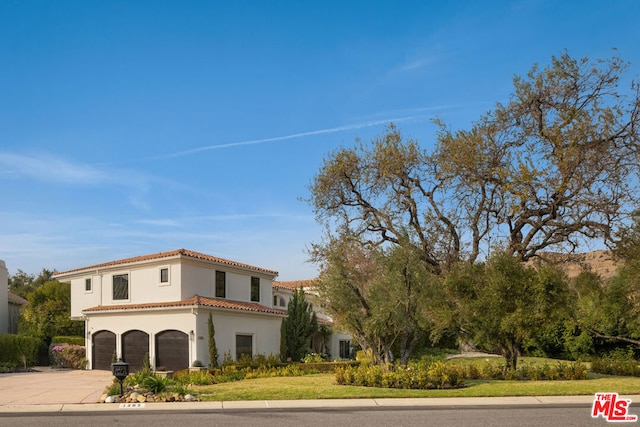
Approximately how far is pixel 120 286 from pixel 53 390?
533 inches

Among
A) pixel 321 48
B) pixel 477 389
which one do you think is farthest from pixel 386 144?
pixel 477 389

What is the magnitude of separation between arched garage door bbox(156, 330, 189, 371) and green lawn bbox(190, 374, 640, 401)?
8.86 m

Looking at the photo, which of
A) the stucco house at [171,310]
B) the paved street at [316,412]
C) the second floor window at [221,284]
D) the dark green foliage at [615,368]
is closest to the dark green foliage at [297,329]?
the stucco house at [171,310]

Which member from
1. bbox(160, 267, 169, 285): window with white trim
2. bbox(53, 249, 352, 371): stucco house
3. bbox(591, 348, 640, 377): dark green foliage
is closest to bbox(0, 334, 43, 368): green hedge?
bbox(53, 249, 352, 371): stucco house

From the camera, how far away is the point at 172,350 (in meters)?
32.3

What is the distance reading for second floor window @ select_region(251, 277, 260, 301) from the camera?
3859 cm

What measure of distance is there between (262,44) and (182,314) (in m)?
15.0

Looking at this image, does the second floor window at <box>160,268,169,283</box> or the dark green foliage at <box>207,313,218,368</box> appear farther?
the second floor window at <box>160,268,169,283</box>

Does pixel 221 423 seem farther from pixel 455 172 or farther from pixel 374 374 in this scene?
pixel 455 172

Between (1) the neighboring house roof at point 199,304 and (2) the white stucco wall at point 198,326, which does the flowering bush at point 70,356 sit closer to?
(2) the white stucco wall at point 198,326

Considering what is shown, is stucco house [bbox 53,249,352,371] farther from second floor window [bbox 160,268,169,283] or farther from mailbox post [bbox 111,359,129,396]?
mailbox post [bbox 111,359,129,396]

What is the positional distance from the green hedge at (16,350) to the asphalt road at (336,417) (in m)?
24.3

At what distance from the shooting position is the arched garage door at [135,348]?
3350 cm

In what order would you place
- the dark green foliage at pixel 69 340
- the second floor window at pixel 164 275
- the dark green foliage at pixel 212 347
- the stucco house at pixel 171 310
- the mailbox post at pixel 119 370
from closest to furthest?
the mailbox post at pixel 119 370 < the dark green foliage at pixel 212 347 < the stucco house at pixel 171 310 < the second floor window at pixel 164 275 < the dark green foliage at pixel 69 340
